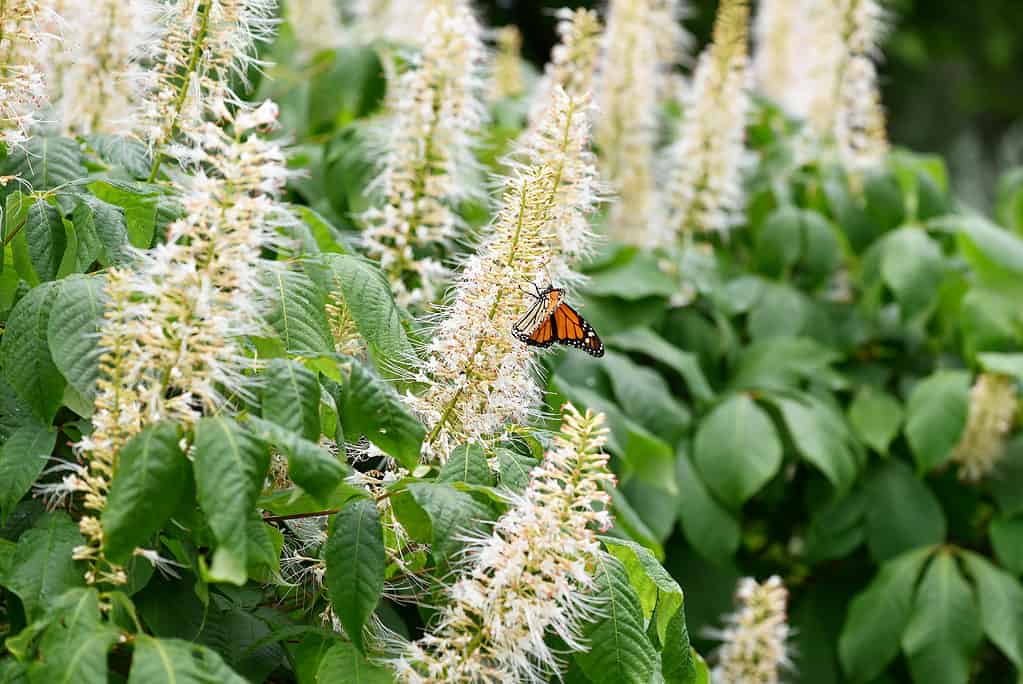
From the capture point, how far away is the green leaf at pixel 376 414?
1.66m

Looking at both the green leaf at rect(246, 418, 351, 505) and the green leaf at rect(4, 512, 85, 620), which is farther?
the green leaf at rect(4, 512, 85, 620)

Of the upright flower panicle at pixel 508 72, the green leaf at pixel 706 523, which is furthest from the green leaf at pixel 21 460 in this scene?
the upright flower panicle at pixel 508 72

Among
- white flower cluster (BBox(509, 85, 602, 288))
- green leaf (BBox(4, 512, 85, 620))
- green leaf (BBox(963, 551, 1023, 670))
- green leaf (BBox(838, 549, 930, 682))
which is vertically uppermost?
white flower cluster (BBox(509, 85, 602, 288))

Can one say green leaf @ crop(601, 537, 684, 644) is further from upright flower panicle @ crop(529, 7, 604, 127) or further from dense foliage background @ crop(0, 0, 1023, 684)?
upright flower panicle @ crop(529, 7, 604, 127)

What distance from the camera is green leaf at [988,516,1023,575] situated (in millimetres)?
3707

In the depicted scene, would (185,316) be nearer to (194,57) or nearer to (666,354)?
(194,57)

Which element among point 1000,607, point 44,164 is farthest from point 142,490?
point 1000,607

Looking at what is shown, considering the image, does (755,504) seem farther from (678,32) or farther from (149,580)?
(149,580)

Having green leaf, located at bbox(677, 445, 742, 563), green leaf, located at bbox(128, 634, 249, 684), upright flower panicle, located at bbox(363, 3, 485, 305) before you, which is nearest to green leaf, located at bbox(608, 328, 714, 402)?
green leaf, located at bbox(677, 445, 742, 563)

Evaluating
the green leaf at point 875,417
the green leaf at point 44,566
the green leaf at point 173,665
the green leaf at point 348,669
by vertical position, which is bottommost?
the green leaf at point 875,417

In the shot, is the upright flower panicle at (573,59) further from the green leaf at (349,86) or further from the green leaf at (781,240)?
the green leaf at (781,240)

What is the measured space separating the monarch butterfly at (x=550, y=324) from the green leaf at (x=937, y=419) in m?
1.93

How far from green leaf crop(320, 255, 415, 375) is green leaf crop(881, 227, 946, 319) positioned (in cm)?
241

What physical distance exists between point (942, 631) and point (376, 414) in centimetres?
239
